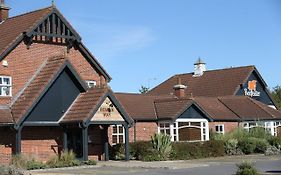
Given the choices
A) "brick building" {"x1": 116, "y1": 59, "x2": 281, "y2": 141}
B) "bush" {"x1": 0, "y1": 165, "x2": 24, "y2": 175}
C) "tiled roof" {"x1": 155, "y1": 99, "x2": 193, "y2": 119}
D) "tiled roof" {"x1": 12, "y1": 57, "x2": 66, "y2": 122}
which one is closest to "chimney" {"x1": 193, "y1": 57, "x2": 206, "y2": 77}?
"brick building" {"x1": 116, "y1": 59, "x2": 281, "y2": 141}

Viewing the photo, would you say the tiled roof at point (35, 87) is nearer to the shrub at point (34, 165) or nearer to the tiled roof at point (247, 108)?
the shrub at point (34, 165)

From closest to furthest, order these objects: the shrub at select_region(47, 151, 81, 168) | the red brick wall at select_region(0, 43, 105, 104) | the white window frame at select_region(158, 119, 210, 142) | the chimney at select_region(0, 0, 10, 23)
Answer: the shrub at select_region(47, 151, 81, 168) < the red brick wall at select_region(0, 43, 105, 104) < the chimney at select_region(0, 0, 10, 23) < the white window frame at select_region(158, 119, 210, 142)

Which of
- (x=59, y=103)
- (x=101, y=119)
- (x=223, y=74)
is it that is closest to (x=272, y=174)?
(x=101, y=119)

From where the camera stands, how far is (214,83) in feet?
193

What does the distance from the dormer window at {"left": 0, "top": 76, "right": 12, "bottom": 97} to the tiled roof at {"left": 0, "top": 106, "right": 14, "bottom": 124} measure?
0.88 m

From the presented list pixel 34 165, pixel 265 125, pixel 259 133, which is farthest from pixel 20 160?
pixel 265 125

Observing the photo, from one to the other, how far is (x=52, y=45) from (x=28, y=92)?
13.3 ft

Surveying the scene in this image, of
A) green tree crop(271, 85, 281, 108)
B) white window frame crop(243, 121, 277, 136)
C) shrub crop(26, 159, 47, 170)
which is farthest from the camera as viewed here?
green tree crop(271, 85, 281, 108)

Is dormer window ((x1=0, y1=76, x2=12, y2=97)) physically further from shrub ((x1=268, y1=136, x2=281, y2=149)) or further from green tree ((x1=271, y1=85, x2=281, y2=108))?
green tree ((x1=271, y1=85, x2=281, y2=108))

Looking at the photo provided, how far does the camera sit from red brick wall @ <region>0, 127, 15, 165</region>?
97.8 feet

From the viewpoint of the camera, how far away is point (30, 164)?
2762 cm

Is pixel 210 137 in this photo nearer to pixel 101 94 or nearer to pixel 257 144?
pixel 257 144

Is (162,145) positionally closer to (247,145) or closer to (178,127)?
(178,127)

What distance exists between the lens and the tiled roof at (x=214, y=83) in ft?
186
